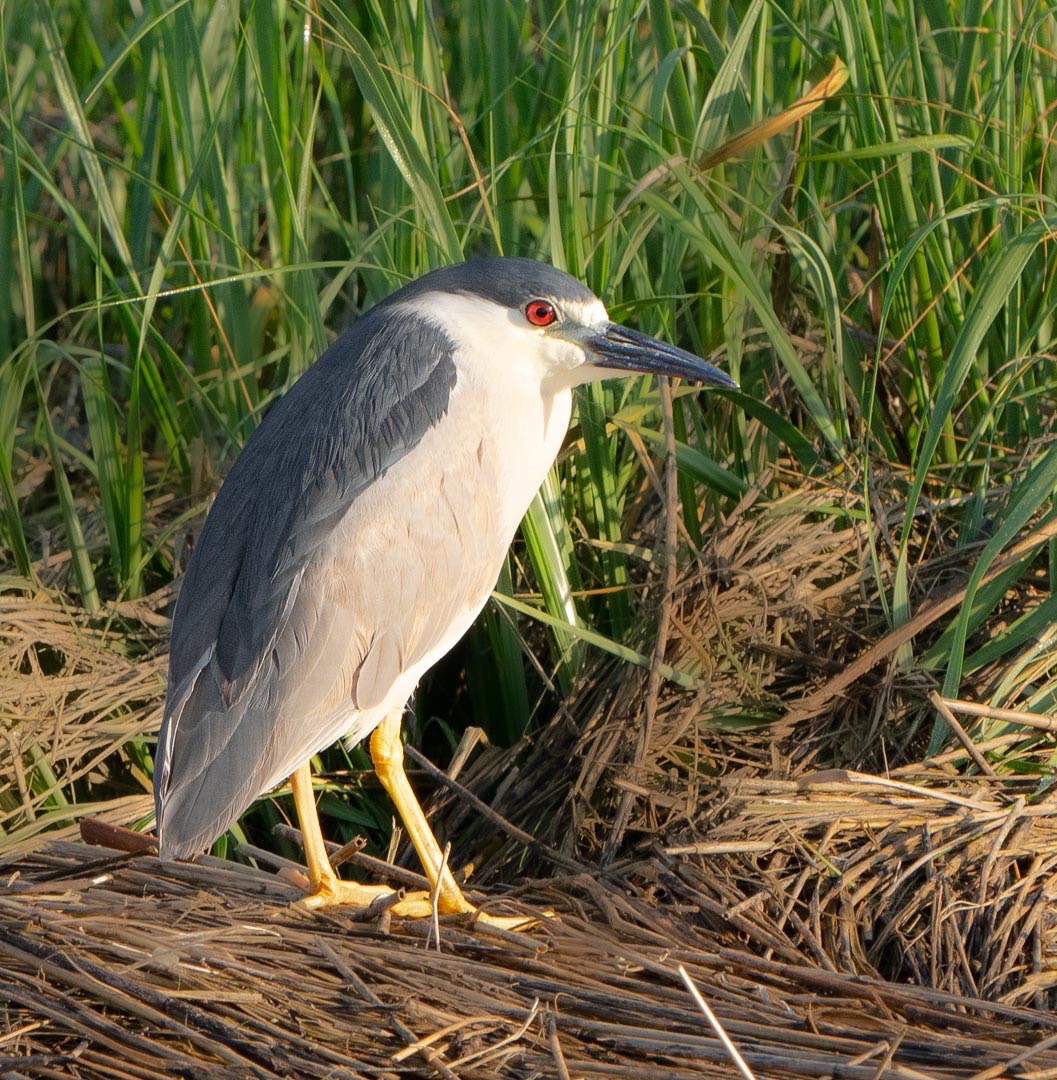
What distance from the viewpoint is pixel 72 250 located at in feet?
14.3

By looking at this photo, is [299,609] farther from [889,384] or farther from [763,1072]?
[889,384]

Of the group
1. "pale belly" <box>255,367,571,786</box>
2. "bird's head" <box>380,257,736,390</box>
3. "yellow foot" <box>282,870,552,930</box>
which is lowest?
"yellow foot" <box>282,870,552,930</box>

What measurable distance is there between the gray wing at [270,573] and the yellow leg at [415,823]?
0.24m

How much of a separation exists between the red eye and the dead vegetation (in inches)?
25.2

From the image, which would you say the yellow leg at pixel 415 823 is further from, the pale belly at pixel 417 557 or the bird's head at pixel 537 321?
the bird's head at pixel 537 321

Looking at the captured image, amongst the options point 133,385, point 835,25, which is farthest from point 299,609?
point 835,25

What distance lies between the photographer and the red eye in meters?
3.01

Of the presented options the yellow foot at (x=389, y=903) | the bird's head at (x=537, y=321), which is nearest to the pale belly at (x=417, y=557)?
the bird's head at (x=537, y=321)

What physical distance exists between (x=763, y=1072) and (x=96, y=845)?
4.79 ft

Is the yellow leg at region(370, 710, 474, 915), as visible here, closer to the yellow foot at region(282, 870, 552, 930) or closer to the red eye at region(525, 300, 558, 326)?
the yellow foot at region(282, 870, 552, 930)

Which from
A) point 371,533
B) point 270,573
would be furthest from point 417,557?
point 270,573

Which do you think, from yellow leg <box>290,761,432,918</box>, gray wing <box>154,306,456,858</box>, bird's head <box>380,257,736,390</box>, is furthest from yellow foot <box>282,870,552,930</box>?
bird's head <box>380,257,736,390</box>

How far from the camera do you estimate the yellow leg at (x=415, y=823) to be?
2.79 m

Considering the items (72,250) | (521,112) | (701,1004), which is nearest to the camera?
(701,1004)
